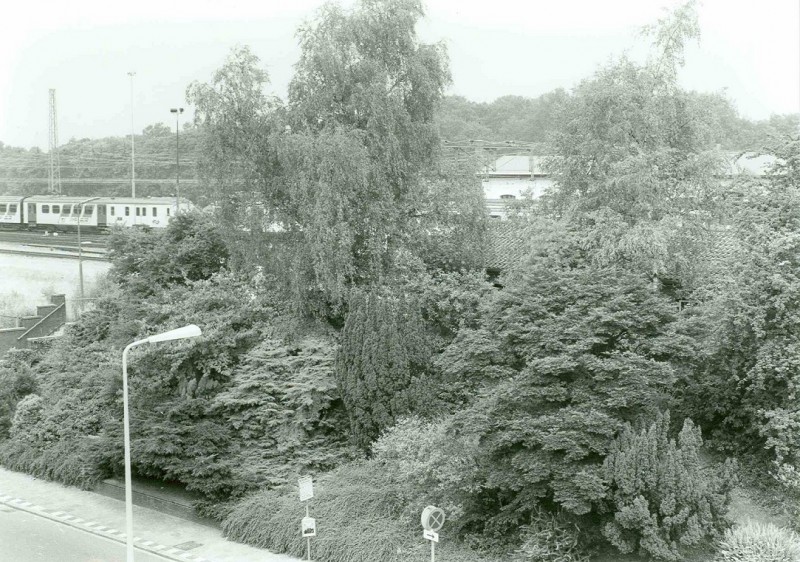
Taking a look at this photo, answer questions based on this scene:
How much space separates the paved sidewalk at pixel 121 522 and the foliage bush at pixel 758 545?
908 cm

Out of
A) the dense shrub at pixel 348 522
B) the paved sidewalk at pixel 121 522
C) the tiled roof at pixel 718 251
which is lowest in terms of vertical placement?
the paved sidewalk at pixel 121 522

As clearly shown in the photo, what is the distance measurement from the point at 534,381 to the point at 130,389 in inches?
503

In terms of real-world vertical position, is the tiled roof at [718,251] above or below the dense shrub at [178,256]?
above

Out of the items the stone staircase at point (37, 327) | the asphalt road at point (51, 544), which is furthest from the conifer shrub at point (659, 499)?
the stone staircase at point (37, 327)

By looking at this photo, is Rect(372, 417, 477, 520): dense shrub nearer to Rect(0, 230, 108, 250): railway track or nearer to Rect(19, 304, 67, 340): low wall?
Rect(19, 304, 67, 340): low wall

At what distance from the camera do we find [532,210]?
78.4 ft

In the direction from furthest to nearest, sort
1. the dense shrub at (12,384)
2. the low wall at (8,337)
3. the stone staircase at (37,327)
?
the stone staircase at (37,327) < the low wall at (8,337) < the dense shrub at (12,384)

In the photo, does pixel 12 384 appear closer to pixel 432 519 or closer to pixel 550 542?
pixel 432 519

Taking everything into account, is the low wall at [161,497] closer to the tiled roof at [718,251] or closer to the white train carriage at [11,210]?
the tiled roof at [718,251]

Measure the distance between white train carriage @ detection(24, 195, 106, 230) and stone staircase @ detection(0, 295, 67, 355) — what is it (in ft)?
51.5

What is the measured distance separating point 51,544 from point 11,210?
3838 cm

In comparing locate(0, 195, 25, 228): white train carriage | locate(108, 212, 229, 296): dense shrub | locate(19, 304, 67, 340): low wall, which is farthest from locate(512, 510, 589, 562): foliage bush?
locate(0, 195, 25, 228): white train carriage

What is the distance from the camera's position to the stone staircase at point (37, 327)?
34.8m

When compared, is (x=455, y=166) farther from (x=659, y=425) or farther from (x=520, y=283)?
(x=659, y=425)
